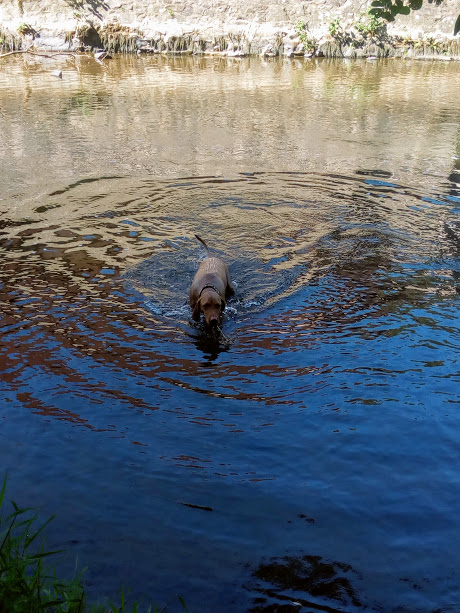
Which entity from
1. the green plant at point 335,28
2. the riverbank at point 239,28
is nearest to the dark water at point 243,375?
the riverbank at point 239,28

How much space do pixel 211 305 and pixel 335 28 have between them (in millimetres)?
26606

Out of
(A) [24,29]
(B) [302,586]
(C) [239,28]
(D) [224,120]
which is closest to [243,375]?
(B) [302,586]

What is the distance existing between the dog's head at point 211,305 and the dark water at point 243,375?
9.7 inches

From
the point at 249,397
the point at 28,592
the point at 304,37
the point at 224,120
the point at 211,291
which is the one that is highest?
the point at 304,37

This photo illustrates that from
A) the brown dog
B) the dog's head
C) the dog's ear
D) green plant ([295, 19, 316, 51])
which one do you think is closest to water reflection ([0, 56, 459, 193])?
green plant ([295, 19, 316, 51])

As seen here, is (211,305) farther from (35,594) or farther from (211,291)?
(35,594)

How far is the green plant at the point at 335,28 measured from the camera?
96.4ft

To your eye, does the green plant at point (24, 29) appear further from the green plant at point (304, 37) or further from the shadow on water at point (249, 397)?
the shadow on water at point (249, 397)

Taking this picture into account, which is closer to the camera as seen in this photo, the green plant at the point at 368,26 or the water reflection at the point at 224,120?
the water reflection at the point at 224,120

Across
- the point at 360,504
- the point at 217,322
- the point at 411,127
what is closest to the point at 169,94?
the point at 411,127

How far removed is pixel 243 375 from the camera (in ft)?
20.6

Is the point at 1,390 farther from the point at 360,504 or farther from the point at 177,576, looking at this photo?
the point at 360,504

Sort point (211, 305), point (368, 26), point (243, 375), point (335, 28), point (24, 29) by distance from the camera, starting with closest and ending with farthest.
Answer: point (243, 375) < point (211, 305) < point (24, 29) < point (368, 26) < point (335, 28)

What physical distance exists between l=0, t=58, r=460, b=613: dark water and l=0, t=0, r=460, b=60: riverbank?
17.6 metres
